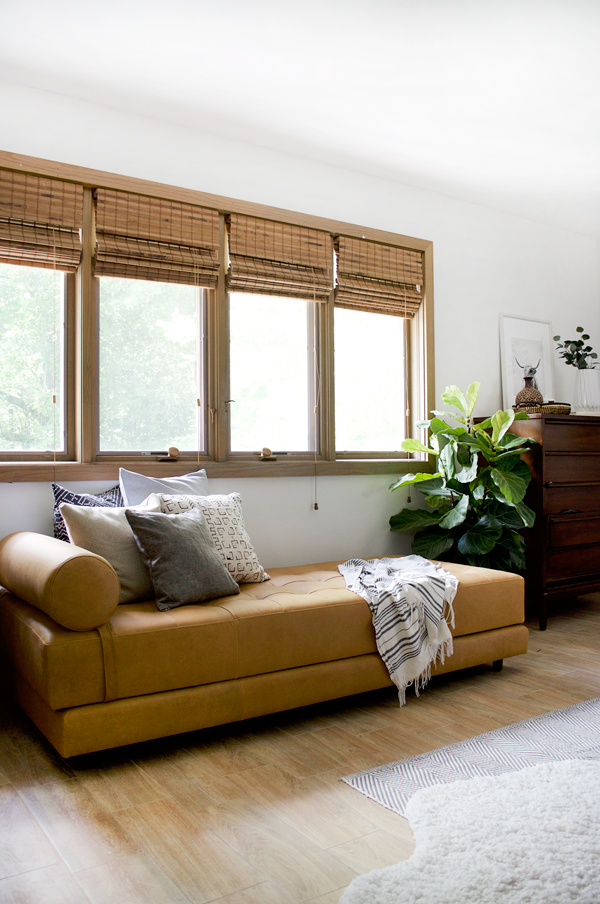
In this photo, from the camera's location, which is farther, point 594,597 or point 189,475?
point 594,597

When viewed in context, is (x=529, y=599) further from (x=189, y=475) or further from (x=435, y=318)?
(x=189, y=475)

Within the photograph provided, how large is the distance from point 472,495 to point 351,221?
1799mm

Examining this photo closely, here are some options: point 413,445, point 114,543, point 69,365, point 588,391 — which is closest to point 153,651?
point 114,543

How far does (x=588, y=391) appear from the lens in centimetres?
488

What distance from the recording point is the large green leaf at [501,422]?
3.74 meters

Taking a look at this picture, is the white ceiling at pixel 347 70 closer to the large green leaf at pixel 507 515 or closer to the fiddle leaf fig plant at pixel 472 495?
the fiddle leaf fig plant at pixel 472 495

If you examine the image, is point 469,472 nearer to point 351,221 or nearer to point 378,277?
point 378,277

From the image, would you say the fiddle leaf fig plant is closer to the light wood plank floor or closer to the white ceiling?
the light wood plank floor

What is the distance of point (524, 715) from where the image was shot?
8.45 feet

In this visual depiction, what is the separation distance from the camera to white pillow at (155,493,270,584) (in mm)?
2838

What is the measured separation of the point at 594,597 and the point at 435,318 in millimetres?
2361

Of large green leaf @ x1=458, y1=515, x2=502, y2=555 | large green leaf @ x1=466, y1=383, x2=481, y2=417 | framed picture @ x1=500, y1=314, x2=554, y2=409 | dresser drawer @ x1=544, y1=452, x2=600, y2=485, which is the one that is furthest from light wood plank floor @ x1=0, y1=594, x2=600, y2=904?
framed picture @ x1=500, y1=314, x2=554, y2=409

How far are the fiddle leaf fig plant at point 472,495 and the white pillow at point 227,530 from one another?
4.07 feet

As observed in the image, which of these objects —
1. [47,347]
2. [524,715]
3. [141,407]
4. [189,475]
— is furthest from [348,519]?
[47,347]
